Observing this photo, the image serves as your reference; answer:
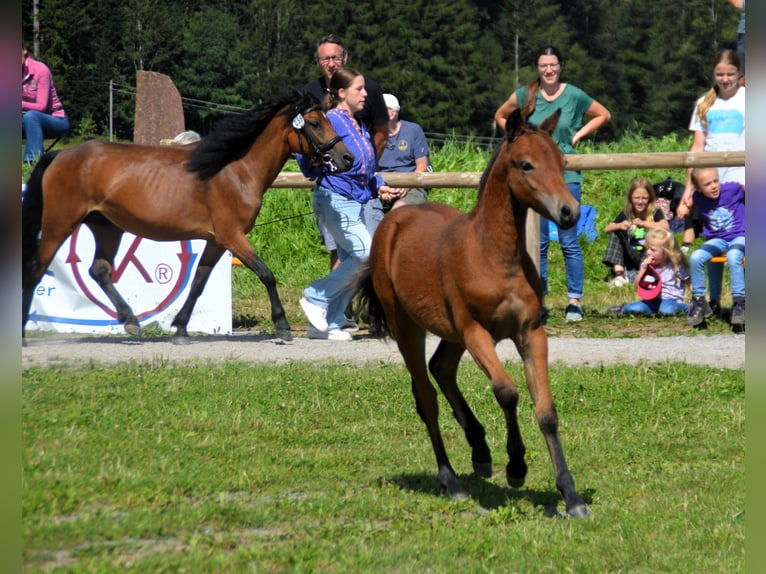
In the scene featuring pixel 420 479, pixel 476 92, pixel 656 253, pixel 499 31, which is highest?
pixel 499 31

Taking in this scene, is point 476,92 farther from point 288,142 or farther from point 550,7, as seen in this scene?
point 288,142

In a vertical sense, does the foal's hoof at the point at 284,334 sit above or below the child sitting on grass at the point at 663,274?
below

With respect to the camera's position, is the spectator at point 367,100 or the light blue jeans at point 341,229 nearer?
the light blue jeans at point 341,229

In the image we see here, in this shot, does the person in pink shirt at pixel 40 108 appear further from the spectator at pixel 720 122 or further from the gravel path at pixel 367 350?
the spectator at pixel 720 122

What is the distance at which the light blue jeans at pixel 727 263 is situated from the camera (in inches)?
416

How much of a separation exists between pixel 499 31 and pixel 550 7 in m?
2.54

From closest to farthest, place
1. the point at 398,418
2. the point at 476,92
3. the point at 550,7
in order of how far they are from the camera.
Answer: the point at 398,418, the point at 476,92, the point at 550,7

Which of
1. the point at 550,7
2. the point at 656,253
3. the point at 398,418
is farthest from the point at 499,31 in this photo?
the point at 398,418

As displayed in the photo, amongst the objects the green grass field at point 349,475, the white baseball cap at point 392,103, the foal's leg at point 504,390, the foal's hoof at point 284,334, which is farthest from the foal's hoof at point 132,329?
the foal's leg at point 504,390

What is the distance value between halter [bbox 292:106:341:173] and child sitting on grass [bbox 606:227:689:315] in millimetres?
3789

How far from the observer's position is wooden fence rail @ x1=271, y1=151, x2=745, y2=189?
10625mm

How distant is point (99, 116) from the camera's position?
3.92 meters

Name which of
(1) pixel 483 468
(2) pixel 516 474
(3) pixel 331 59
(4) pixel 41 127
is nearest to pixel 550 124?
(2) pixel 516 474

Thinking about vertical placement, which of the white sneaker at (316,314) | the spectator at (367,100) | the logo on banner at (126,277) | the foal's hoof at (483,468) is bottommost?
the foal's hoof at (483,468)
